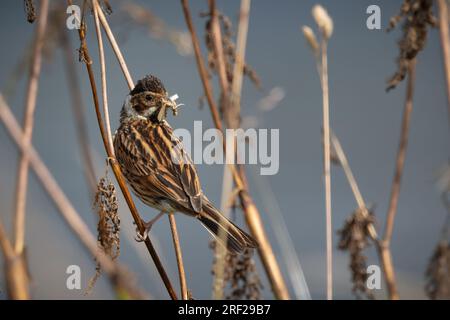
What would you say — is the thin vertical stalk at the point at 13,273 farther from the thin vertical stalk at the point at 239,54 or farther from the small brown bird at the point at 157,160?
the thin vertical stalk at the point at 239,54

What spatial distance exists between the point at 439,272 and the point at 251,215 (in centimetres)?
90

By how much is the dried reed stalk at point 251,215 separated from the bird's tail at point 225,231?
0.57ft

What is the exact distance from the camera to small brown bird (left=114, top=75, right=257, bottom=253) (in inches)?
121

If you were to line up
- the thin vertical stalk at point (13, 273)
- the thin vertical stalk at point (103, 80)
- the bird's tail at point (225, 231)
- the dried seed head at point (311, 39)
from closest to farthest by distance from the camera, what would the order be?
the thin vertical stalk at point (13, 273) → the thin vertical stalk at point (103, 80) → the bird's tail at point (225, 231) → the dried seed head at point (311, 39)

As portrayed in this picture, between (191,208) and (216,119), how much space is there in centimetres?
46

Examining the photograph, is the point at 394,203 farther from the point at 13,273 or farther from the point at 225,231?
the point at 13,273

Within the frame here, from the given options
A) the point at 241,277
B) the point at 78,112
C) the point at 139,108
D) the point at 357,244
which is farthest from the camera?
the point at 139,108

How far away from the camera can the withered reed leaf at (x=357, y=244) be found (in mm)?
3116

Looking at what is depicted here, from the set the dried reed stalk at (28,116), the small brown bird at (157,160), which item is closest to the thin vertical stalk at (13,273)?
the dried reed stalk at (28,116)

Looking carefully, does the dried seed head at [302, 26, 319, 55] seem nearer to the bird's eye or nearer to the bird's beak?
the bird's beak

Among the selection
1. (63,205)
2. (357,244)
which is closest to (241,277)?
(357,244)

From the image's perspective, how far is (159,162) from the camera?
→ 3.26m
